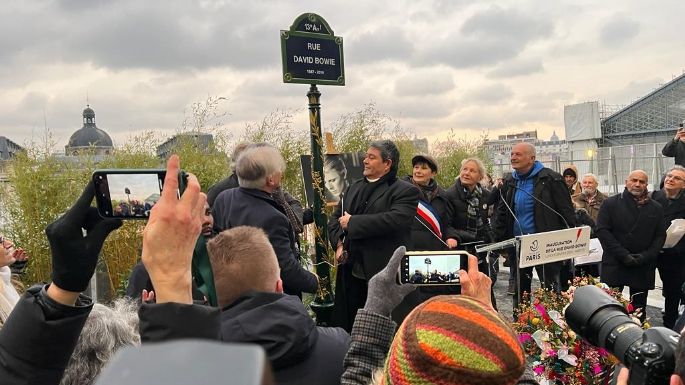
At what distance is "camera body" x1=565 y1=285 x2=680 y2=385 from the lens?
3.98 ft

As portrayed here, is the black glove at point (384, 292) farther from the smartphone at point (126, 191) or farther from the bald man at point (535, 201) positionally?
the bald man at point (535, 201)

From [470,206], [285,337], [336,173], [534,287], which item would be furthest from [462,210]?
[285,337]

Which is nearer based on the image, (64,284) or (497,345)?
(497,345)

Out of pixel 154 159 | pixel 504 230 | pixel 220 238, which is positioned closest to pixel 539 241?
pixel 504 230

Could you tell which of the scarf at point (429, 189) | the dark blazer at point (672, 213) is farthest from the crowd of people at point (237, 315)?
the dark blazer at point (672, 213)

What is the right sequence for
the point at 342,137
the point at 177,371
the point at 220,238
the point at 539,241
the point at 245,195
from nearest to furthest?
the point at 177,371, the point at 220,238, the point at 245,195, the point at 539,241, the point at 342,137

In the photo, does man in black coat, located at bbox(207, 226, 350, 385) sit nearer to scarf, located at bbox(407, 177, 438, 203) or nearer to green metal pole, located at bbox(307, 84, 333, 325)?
green metal pole, located at bbox(307, 84, 333, 325)

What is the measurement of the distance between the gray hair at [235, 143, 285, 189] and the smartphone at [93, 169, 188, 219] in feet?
6.67

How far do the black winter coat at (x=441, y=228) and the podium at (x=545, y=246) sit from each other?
788 millimetres

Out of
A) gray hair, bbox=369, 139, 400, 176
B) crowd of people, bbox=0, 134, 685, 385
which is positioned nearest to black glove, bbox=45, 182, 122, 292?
crowd of people, bbox=0, 134, 685, 385

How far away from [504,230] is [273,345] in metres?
4.09

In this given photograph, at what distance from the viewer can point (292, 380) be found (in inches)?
66.1

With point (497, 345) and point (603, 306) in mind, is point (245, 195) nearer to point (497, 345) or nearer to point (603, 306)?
point (603, 306)

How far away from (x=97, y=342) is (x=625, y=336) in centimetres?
142
